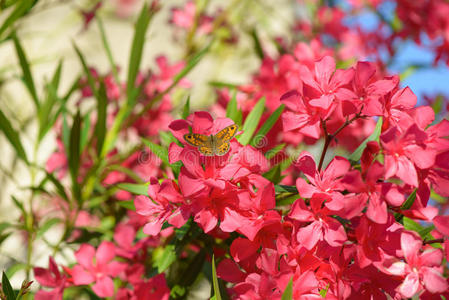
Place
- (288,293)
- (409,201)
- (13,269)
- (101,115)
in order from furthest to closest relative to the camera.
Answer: (101,115) → (13,269) → (409,201) → (288,293)

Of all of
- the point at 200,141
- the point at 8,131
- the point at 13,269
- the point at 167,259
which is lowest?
the point at 13,269

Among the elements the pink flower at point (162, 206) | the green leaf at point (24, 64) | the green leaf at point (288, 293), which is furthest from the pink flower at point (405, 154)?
the green leaf at point (24, 64)

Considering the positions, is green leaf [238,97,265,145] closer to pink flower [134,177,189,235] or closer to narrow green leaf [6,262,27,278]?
pink flower [134,177,189,235]

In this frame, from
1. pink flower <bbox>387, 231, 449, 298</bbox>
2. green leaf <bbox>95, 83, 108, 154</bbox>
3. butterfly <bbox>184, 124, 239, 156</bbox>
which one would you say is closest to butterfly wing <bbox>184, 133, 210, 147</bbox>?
butterfly <bbox>184, 124, 239, 156</bbox>

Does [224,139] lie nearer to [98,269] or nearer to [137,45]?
[98,269]

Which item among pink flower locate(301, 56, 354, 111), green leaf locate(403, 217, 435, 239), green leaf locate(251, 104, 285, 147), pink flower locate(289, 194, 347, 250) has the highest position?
pink flower locate(301, 56, 354, 111)

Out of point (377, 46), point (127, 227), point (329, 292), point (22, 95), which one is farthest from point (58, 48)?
point (329, 292)

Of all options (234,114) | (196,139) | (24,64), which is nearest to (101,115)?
(24,64)
